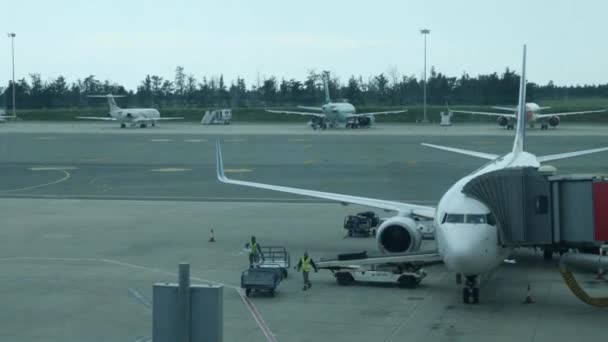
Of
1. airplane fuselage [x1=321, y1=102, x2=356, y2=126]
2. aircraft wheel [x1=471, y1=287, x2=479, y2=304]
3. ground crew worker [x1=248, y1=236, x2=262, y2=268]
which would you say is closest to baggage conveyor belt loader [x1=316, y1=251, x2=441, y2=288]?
aircraft wheel [x1=471, y1=287, x2=479, y2=304]

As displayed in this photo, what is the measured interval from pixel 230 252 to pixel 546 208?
13855 mm

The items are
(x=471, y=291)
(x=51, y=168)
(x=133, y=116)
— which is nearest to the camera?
(x=471, y=291)

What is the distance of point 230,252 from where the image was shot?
35125mm

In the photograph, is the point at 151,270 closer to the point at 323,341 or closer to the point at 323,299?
the point at 323,299

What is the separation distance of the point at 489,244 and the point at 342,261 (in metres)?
5.93

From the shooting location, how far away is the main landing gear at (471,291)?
25609mm

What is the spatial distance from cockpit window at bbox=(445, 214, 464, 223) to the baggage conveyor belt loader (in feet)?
7.51

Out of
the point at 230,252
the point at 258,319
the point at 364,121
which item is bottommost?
the point at 258,319

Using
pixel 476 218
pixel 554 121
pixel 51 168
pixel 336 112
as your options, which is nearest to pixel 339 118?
pixel 336 112

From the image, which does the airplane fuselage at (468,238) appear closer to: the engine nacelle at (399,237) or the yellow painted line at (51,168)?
the engine nacelle at (399,237)

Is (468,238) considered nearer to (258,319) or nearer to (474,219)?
(474,219)

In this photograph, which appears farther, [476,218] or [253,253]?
[253,253]

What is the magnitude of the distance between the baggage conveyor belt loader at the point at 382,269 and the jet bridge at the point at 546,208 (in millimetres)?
3126

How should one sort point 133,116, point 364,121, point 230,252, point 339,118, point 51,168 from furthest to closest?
point 133,116, point 364,121, point 339,118, point 51,168, point 230,252
